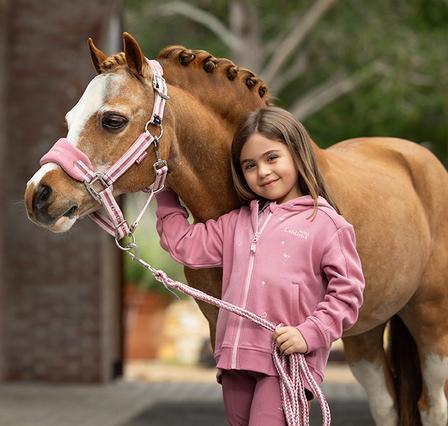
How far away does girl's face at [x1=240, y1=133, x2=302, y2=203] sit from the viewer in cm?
344

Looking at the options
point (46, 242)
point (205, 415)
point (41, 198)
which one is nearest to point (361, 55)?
point (46, 242)

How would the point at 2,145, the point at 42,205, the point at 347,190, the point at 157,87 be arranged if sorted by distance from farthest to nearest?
the point at 2,145
the point at 347,190
the point at 157,87
the point at 42,205

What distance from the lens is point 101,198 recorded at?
3.33 m

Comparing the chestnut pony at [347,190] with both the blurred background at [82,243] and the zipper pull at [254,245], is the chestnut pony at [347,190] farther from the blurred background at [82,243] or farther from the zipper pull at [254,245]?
the blurred background at [82,243]

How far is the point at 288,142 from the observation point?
344cm

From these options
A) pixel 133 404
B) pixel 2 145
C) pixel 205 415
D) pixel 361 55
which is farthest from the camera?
pixel 361 55

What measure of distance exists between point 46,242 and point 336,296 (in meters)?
6.64

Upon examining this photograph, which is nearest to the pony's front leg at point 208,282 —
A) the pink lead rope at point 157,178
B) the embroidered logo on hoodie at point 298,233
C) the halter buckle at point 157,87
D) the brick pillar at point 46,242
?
the pink lead rope at point 157,178

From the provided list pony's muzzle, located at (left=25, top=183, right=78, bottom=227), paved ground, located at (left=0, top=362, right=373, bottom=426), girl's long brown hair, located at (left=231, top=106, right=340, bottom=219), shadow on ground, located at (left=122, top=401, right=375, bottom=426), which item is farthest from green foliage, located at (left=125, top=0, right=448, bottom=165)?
pony's muzzle, located at (left=25, top=183, right=78, bottom=227)

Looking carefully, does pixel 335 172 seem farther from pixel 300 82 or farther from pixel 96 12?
pixel 300 82

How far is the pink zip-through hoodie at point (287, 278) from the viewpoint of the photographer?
330 cm

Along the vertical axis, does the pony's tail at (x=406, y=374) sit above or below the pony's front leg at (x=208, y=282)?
below

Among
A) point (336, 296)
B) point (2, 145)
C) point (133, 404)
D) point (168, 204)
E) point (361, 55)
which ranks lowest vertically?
point (133, 404)

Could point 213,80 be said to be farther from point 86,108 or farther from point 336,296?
point 336,296
